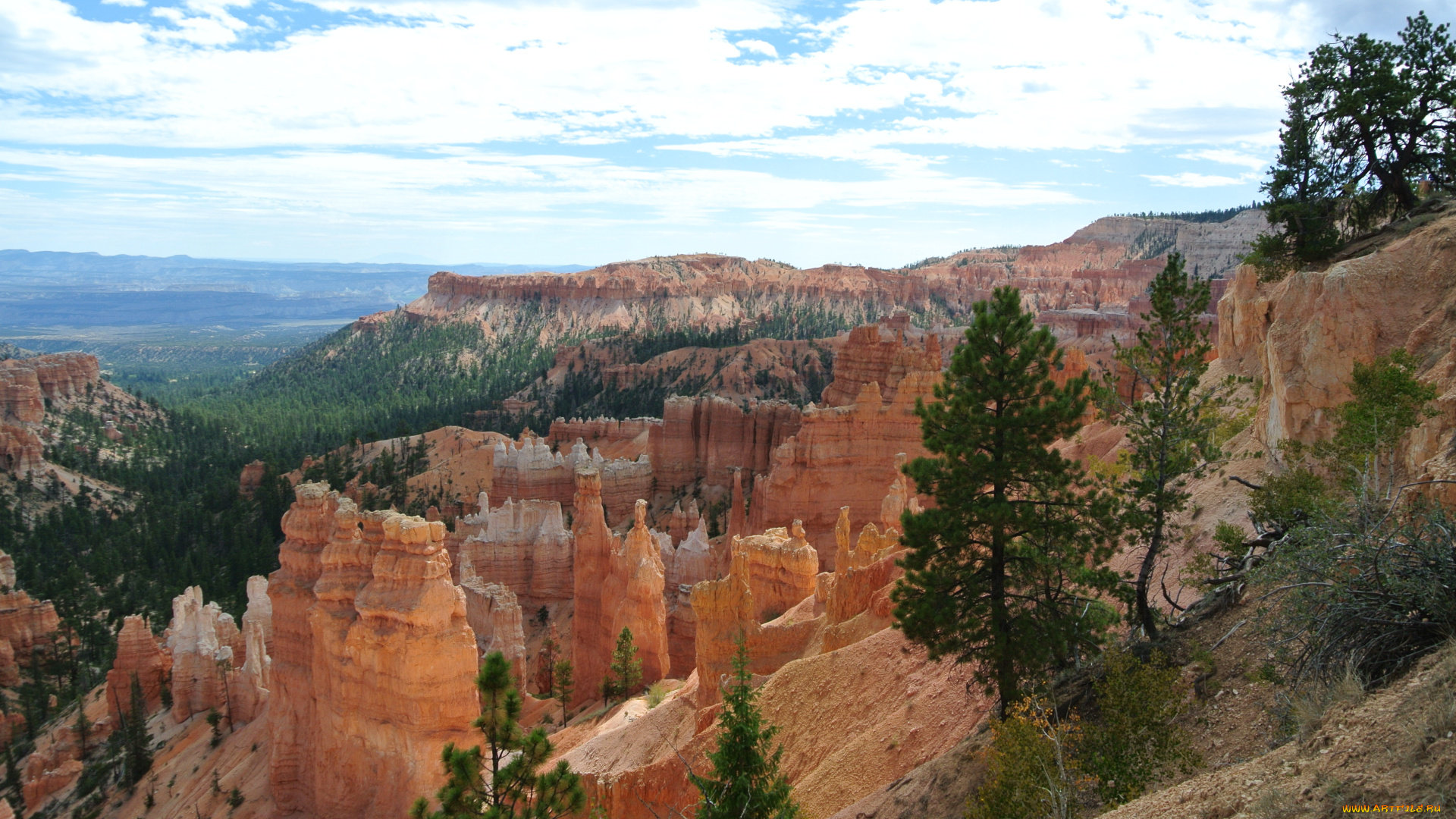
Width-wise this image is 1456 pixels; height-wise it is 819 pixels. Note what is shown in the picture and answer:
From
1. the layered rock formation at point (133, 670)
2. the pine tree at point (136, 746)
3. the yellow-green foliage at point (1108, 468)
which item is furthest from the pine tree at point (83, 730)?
the yellow-green foliage at point (1108, 468)

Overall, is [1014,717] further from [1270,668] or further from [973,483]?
[973,483]

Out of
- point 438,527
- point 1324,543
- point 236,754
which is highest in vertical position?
point 1324,543

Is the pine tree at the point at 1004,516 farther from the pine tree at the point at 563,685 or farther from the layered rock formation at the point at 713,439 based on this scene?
the layered rock formation at the point at 713,439

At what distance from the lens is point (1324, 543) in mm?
9688

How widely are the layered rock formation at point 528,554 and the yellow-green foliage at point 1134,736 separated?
34.9 m

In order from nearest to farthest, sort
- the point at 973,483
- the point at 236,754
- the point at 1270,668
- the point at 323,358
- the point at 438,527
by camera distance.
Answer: the point at 1270,668
the point at 973,483
the point at 438,527
the point at 236,754
the point at 323,358

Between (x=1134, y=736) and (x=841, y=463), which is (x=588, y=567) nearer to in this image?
(x=841, y=463)

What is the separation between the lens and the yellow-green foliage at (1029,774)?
9.15 m

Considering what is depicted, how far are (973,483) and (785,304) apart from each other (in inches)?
6672

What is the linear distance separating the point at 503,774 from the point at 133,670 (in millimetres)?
30551

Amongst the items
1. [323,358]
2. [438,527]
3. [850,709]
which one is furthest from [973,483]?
[323,358]

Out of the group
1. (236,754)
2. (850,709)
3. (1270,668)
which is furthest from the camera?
(236,754)

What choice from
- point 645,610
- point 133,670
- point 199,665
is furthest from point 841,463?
point 133,670

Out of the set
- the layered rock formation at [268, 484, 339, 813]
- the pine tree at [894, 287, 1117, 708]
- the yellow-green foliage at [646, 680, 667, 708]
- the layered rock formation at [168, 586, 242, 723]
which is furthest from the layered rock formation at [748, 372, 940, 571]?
the pine tree at [894, 287, 1117, 708]
